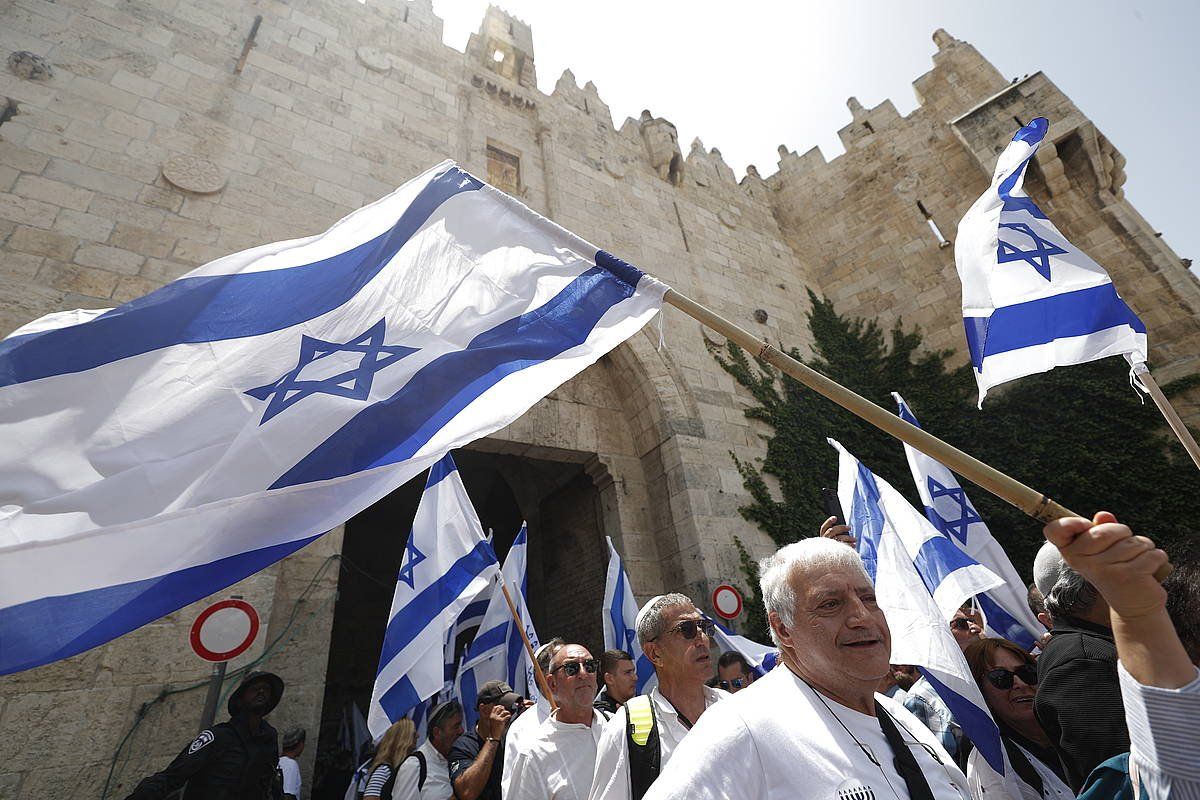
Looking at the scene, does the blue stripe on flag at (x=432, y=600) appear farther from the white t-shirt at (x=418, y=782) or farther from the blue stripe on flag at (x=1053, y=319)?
the blue stripe on flag at (x=1053, y=319)

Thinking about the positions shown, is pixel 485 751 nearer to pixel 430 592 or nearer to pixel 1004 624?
pixel 430 592

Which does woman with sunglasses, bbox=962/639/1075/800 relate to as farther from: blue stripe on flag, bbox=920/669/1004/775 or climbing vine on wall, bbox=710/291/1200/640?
climbing vine on wall, bbox=710/291/1200/640

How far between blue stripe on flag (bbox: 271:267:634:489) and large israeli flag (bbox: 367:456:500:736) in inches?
87.3

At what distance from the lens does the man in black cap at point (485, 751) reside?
3260 mm

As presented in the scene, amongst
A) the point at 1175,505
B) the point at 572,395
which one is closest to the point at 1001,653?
the point at 572,395

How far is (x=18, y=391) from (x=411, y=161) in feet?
24.0

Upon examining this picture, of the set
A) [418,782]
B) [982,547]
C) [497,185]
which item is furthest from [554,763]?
[497,185]

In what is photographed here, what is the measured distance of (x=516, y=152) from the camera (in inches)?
385

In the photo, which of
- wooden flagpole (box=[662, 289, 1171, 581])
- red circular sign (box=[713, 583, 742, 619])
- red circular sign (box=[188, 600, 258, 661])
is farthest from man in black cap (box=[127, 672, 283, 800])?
red circular sign (box=[713, 583, 742, 619])

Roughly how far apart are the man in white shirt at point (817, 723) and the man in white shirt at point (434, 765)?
9.33 feet

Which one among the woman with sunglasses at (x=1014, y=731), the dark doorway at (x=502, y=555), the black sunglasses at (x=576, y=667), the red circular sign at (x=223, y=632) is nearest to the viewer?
the woman with sunglasses at (x=1014, y=731)

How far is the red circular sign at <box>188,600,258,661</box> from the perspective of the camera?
3.71 m

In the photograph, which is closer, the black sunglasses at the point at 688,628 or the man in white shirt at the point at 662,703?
the man in white shirt at the point at 662,703

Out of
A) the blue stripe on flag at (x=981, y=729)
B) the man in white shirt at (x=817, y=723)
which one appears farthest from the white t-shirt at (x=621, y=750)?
the blue stripe on flag at (x=981, y=729)
